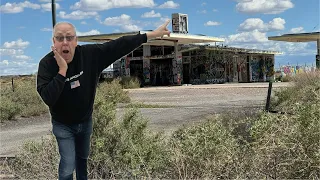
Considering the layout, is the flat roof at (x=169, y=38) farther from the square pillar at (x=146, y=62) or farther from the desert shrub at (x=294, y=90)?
the desert shrub at (x=294, y=90)

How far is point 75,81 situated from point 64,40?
15.5 inches

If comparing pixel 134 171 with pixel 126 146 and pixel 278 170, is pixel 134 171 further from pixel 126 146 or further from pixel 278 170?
pixel 278 170

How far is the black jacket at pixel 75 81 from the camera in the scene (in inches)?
148

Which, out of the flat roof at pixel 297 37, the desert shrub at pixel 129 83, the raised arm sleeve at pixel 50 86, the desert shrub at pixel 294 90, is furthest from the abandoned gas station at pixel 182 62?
the raised arm sleeve at pixel 50 86

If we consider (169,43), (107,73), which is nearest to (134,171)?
(169,43)

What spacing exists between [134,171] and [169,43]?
41341 millimetres

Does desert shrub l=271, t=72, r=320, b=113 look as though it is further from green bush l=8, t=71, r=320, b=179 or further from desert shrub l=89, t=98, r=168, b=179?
desert shrub l=89, t=98, r=168, b=179

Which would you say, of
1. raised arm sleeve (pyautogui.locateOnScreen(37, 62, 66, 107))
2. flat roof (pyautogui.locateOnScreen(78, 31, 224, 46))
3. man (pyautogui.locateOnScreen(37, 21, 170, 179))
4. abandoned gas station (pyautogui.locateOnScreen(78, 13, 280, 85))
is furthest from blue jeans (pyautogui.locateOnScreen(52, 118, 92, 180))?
abandoned gas station (pyautogui.locateOnScreen(78, 13, 280, 85))

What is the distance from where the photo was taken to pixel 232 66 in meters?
49.5

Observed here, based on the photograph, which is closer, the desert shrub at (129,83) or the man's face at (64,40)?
the man's face at (64,40)

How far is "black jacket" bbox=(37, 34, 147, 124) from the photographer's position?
148 inches

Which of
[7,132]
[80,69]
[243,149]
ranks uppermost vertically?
[80,69]

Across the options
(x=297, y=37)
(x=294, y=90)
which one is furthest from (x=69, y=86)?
(x=297, y=37)

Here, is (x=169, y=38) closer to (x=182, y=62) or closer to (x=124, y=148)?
(x=182, y=62)
